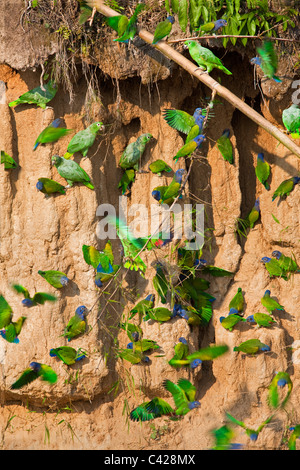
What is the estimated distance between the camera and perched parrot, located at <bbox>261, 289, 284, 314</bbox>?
14.4 feet

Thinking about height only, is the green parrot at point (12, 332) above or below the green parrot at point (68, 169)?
below

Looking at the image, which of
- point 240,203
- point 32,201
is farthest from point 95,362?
point 240,203

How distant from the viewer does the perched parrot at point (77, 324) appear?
4.25 m

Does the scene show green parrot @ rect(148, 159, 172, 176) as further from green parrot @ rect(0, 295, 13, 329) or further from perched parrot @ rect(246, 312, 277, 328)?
green parrot @ rect(0, 295, 13, 329)

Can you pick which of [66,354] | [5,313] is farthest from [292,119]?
[5,313]

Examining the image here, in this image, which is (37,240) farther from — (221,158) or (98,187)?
(221,158)

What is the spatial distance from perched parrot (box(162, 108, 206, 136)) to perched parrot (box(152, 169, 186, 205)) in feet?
0.99

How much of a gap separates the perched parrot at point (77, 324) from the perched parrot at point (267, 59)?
209 cm

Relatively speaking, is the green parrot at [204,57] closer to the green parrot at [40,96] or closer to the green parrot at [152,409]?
the green parrot at [40,96]

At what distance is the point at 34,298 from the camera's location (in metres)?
4.28

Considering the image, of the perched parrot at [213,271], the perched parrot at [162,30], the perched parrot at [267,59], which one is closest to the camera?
the perched parrot at [162,30]

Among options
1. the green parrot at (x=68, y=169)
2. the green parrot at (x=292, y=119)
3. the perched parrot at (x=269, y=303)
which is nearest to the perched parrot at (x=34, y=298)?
the green parrot at (x=68, y=169)

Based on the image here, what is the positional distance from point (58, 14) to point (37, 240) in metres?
1.57

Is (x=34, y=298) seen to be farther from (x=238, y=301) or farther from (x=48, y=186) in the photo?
→ (x=238, y=301)
